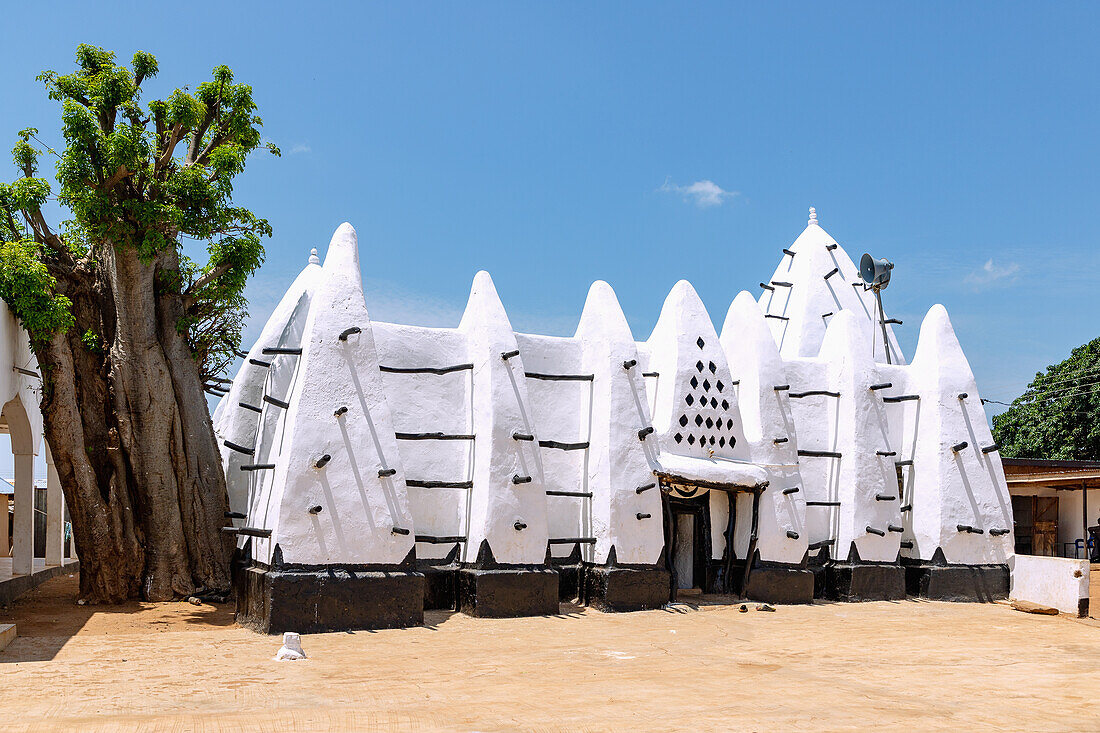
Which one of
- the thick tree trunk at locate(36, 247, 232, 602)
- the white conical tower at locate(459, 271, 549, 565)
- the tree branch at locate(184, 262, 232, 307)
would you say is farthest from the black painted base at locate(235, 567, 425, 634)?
the tree branch at locate(184, 262, 232, 307)

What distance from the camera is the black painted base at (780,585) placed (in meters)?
13.8

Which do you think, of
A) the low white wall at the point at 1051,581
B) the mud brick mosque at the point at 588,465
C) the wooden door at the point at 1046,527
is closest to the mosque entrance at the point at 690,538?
the mud brick mosque at the point at 588,465

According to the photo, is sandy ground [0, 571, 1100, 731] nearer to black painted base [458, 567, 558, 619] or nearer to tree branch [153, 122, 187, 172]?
black painted base [458, 567, 558, 619]

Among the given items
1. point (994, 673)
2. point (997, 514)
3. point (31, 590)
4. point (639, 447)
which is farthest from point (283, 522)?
point (997, 514)

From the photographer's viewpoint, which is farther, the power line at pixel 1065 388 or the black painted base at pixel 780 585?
the power line at pixel 1065 388

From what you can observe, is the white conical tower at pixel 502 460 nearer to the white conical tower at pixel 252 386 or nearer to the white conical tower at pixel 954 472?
the white conical tower at pixel 252 386

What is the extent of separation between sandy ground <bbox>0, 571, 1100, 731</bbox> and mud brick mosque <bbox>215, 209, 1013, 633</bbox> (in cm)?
86

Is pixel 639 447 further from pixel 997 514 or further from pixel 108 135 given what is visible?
pixel 108 135

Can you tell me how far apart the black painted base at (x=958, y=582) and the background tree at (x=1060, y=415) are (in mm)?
16361

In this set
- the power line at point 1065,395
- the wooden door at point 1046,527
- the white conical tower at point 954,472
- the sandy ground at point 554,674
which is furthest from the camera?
the power line at point 1065,395

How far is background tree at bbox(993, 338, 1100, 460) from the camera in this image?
2906cm

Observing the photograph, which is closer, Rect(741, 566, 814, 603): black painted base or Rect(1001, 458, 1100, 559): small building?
Rect(741, 566, 814, 603): black painted base

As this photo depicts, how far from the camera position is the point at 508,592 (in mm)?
11773

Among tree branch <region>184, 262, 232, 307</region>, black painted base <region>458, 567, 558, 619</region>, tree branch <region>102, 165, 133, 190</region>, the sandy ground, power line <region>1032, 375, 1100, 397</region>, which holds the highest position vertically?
power line <region>1032, 375, 1100, 397</region>
